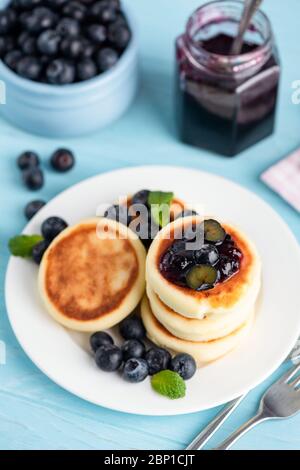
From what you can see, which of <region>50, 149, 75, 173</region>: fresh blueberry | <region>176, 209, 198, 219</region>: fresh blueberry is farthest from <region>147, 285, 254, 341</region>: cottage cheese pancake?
<region>50, 149, 75, 173</region>: fresh blueberry

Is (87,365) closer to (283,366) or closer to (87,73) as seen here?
(283,366)

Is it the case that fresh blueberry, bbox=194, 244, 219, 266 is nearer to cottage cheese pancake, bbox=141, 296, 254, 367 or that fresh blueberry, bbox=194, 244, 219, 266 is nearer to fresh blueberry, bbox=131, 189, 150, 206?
cottage cheese pancake, bbox=141, 296, 254, 367

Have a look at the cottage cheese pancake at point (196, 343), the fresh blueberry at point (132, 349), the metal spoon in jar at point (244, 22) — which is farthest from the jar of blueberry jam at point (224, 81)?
the fresh blueberry at point (132, 349)

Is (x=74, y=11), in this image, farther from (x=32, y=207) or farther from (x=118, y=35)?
(x=32, y=207)

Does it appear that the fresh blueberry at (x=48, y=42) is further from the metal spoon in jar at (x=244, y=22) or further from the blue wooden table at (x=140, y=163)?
the metal spoon in jar at (x=244, y=22)

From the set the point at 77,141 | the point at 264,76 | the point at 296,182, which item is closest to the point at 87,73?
the point at 77,141
